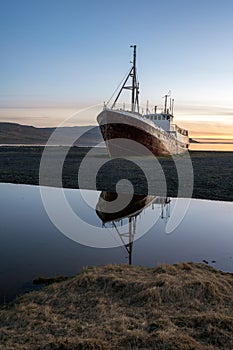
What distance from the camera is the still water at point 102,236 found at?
10.2 m

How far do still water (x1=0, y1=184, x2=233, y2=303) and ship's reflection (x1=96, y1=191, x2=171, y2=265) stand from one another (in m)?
0.04

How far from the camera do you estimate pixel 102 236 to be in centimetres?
1321

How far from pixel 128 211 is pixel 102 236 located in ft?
14.3

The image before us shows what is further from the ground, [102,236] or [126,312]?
[102,236]

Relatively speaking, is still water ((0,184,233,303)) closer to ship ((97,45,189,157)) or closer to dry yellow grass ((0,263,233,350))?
dry yellow grass ((0,263,233,350))

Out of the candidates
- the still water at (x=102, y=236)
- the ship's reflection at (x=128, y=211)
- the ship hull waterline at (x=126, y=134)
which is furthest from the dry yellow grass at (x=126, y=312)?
the ship hull waterline at (x=126, y=134)

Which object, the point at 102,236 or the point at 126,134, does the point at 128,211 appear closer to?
the point at 102,236

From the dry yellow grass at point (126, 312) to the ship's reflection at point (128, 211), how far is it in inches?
96.3

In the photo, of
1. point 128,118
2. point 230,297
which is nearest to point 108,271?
point 230,297

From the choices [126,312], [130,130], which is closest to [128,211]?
[126,312]

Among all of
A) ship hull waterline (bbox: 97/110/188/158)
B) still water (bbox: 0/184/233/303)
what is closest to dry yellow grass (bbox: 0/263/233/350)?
still water (bbox: 0/184/233/303)

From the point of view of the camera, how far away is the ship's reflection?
13289mm

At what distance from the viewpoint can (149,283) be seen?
805cm

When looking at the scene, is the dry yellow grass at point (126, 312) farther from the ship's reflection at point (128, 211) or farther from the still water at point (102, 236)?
the ship's reflection at point (128, 211)
